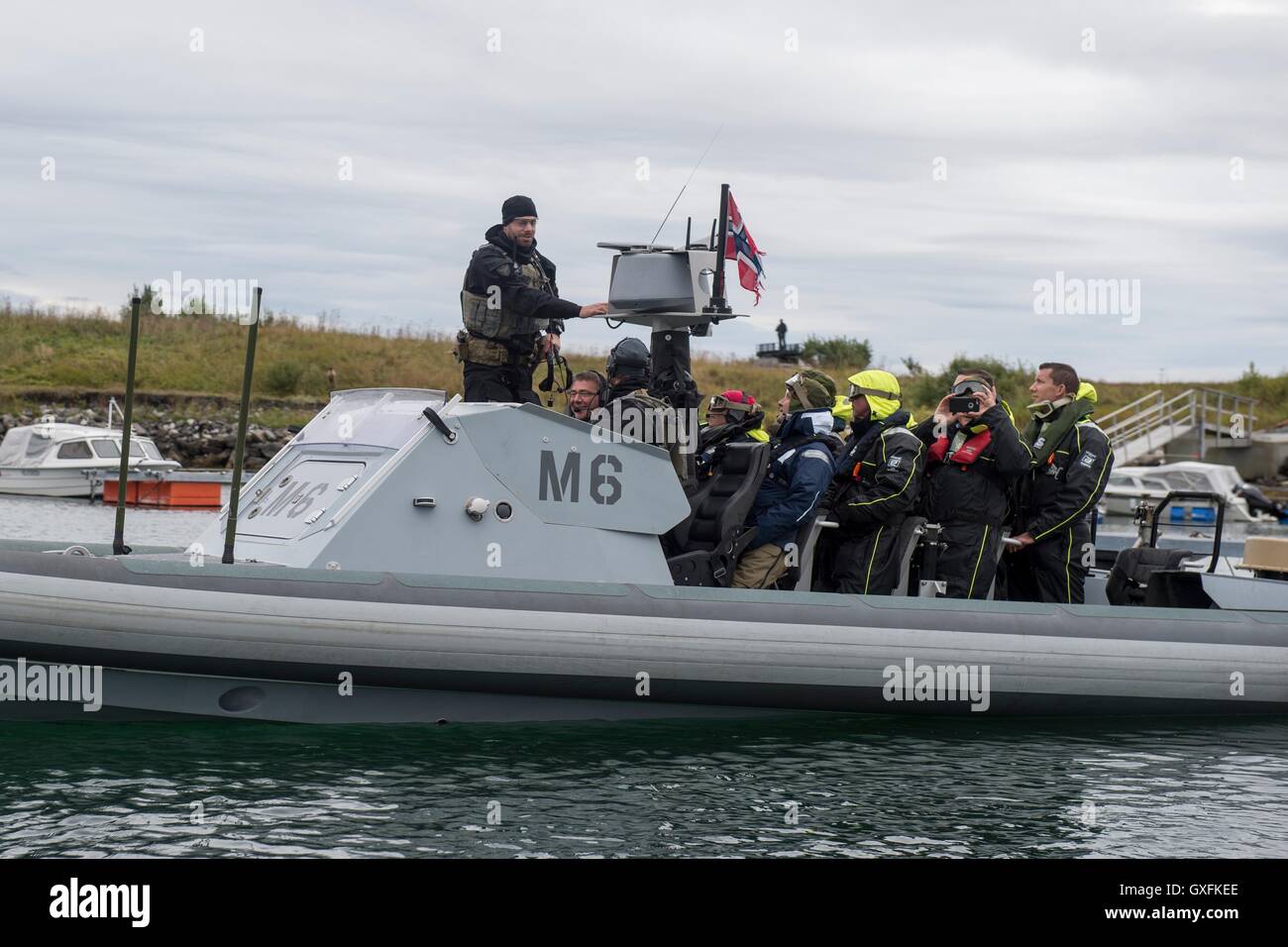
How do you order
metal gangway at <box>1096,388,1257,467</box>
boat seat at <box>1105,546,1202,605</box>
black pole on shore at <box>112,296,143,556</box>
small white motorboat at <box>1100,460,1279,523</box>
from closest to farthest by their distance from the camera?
1. black pole on shore at <box>112,296,143,556</box>
2. boat seat at <box>1105,546,1202,605</box>
3. small white motorboat at <box>1100,460,1279,523</box>
4. metal gangway at <box>1096,388,1257,467</box>

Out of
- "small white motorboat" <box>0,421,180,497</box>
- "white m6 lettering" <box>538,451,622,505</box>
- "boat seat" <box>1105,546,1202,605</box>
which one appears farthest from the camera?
"small white motorboat" <box>0,421,180,497</box>

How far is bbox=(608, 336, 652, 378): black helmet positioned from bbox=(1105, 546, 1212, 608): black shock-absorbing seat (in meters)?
3.03

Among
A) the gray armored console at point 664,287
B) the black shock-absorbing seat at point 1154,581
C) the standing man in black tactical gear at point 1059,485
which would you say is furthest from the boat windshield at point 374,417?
the black shock-absorbing seat at point 1154,581

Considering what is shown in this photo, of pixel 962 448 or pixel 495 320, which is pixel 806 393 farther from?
pixel 495 320

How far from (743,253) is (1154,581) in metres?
2.89

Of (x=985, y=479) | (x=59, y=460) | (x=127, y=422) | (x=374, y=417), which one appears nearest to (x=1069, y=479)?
(x=985, y=479)

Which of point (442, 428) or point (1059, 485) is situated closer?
point (442, 428)

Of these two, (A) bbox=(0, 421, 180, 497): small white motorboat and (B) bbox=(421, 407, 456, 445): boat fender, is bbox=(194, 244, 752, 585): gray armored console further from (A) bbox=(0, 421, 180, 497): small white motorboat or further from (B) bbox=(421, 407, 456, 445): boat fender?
(A) bbox=(0, 421, 180, 497): small white motorboat

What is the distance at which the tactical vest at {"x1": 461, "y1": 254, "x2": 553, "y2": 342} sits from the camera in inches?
298

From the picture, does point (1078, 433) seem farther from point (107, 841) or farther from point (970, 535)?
point (107, 841)

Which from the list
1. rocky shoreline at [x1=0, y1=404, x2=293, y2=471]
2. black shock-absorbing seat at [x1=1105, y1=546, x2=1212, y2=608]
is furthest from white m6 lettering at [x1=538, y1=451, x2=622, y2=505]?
rocky shoreline at [x1=0, y1=404, x2=293, y2=471]

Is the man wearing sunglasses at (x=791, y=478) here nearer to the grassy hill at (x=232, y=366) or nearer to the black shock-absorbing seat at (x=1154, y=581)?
the black shock-absorbing seat at (x=1154, y=581)

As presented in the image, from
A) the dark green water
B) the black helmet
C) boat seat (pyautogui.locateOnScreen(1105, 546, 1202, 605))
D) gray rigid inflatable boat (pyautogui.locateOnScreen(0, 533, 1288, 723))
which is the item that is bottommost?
the dark green water

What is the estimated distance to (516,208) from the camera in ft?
25.3
